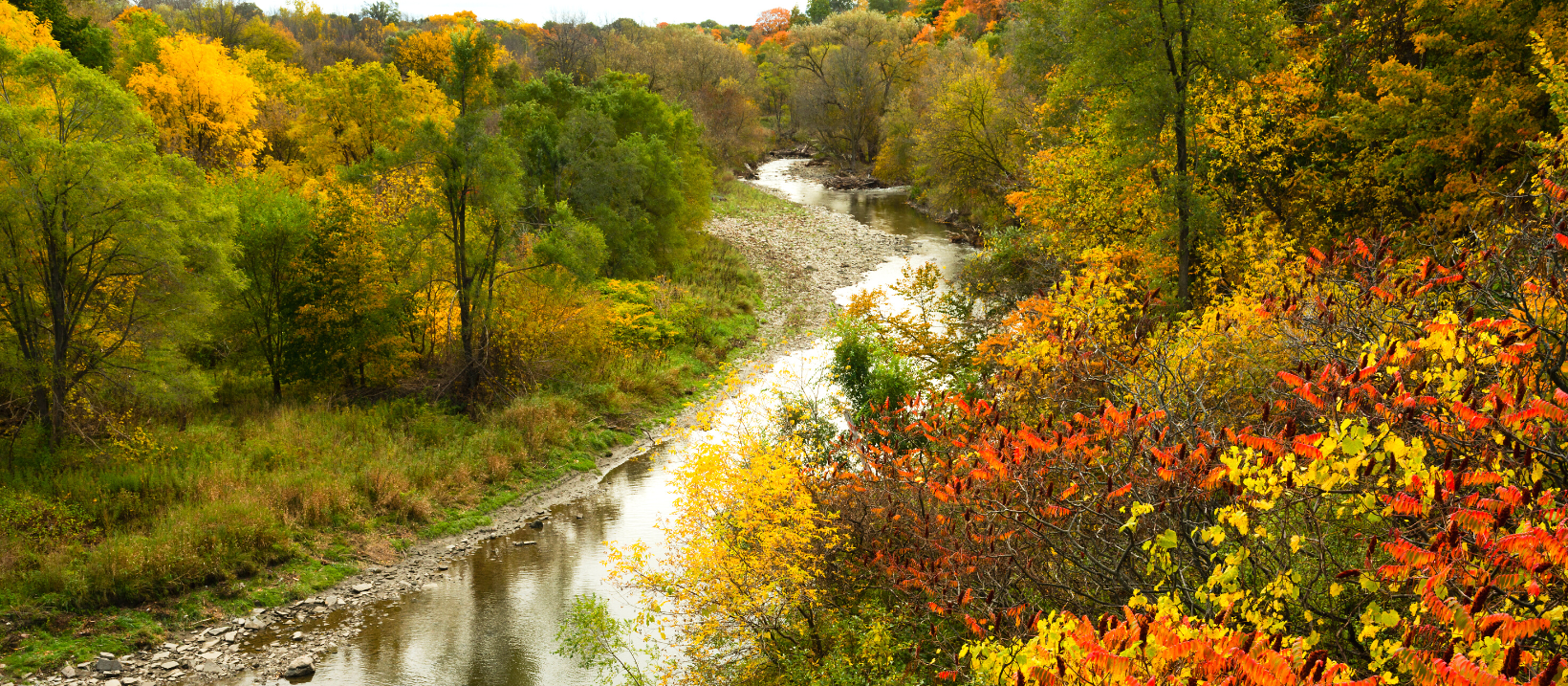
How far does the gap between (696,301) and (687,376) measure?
5382 mm

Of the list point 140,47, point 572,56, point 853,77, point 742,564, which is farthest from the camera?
point 853,77

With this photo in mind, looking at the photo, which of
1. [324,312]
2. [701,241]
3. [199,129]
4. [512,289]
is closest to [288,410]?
[324,312]

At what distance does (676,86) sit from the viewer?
213 feet

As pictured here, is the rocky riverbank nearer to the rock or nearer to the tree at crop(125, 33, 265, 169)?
the rock

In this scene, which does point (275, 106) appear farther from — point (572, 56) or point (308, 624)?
point (308, 624)

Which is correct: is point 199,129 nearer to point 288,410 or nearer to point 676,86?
point 288,410

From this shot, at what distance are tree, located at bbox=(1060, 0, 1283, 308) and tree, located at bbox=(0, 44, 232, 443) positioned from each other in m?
17.9

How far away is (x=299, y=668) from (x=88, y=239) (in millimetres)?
9165

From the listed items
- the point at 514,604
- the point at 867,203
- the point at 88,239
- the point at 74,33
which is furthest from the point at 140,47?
the point at 867,203

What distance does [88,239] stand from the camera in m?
16.2

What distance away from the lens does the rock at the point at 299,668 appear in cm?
1297

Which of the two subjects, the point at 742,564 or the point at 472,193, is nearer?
the point at 742,564

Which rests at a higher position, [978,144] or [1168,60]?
[1168,60]

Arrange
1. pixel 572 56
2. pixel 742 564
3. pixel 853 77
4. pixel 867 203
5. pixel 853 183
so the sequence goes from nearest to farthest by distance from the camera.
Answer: pixel 742 564, pixel 572 56, pixel 867 203, pixel 853 183, pixel 853 77
